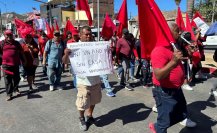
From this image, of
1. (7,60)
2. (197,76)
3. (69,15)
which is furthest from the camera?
(69,15)

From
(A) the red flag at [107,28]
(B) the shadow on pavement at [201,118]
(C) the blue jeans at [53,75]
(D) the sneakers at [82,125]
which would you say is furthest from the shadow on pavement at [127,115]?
(A) the red flag at [107,28]

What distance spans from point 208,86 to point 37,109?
4889mm

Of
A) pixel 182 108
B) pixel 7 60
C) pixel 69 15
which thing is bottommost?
pixel 182 108

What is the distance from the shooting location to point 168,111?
351 centimetres

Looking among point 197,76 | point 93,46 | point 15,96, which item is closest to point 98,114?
point 93,46

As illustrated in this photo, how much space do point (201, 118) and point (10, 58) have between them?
15.0 ft

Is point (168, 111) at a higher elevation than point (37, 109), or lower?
higher

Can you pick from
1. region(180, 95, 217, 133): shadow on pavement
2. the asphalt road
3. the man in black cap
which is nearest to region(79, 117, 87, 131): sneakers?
the asphalt road

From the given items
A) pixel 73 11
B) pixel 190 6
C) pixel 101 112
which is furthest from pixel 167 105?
pixel 73 11

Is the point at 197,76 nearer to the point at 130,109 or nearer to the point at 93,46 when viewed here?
the point at 130,109

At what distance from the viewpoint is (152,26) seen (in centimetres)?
339

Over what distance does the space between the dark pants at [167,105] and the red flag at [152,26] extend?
1.96ft

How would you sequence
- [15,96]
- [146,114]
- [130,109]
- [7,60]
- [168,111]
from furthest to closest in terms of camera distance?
[15,96] < [7,60] < [130,109] < [146,114] < [168,111]

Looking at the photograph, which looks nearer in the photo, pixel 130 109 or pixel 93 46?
pixel 93 46
